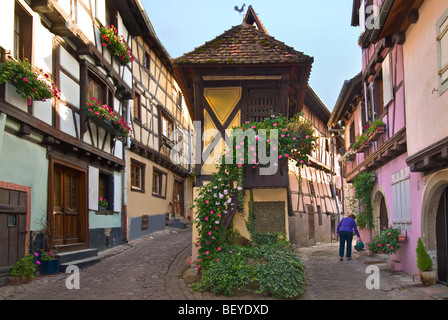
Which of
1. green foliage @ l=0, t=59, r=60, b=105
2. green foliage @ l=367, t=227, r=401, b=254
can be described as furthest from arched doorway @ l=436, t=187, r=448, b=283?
green foliage @ l=0, t=59, r=60, b=105

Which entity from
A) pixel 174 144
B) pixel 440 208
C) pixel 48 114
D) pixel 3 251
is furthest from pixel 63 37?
pixel 174 144

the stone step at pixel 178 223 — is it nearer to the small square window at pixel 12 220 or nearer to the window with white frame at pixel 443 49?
the small square window at pixel 12 220

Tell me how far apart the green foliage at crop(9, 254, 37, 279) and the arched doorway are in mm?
7174

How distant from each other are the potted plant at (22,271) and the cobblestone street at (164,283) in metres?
0.15

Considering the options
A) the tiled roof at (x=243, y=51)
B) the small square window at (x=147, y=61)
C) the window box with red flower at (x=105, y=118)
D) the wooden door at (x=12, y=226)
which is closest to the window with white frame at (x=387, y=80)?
the tiled roof at (x=243, y=51)

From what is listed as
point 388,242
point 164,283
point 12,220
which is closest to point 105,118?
point 12,220

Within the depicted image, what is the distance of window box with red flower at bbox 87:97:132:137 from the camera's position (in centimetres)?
1051

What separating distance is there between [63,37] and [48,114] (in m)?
1.94

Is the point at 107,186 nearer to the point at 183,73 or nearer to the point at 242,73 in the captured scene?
the point at 183,73

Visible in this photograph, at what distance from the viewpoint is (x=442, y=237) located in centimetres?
759

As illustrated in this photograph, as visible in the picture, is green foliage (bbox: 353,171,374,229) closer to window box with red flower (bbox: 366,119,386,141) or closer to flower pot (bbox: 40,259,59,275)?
window box with red flower (bbox: 366,119,386,141)

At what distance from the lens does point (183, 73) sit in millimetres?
9680

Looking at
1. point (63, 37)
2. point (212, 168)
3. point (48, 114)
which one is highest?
point (63, 37)

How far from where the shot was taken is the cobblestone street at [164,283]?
6906 millimetres
